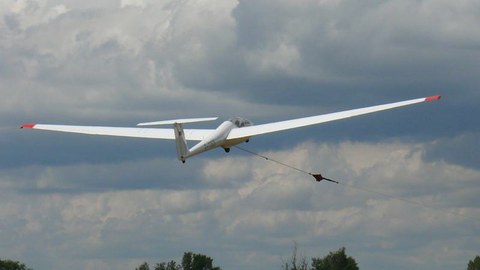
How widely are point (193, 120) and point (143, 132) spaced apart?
9.13m

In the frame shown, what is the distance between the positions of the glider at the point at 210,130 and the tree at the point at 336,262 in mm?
75072

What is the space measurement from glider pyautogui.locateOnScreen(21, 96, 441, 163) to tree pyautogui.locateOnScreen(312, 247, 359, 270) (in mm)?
75072

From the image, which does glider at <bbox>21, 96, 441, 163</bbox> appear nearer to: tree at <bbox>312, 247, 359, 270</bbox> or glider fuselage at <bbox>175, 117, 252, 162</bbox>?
glider fuselage at <bbox>175, 117, 252, 162</bbox>

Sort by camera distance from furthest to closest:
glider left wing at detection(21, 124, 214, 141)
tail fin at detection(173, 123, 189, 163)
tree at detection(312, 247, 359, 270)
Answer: tree at detection(312, 247, 359, 270)
glider left wing at detection(21, 124, 214, 141)
tail fin at detection(173, 123, 189, 163)

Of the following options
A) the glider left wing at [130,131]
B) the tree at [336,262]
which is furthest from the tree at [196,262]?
the glider left wing at [130,131]

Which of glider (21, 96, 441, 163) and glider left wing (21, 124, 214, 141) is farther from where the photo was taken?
glider left wing (21, 124, 214, 141)

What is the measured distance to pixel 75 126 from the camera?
372 ft

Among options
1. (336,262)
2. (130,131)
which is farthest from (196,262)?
(130,131)

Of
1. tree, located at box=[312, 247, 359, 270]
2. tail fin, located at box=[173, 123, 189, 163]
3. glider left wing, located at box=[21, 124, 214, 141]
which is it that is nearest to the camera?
tail fin, located at box=[173, 123, 189, 163]

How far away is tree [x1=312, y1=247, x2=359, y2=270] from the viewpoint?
183125 mm

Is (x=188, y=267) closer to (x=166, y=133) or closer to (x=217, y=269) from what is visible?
(x=217, y=269)

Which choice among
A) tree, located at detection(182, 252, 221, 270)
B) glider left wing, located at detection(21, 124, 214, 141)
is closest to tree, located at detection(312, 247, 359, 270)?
tree, located at detection(182, 252, 221, 270)

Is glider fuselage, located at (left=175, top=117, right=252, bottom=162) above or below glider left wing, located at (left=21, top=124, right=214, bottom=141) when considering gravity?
below

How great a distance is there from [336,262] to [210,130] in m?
76.2
